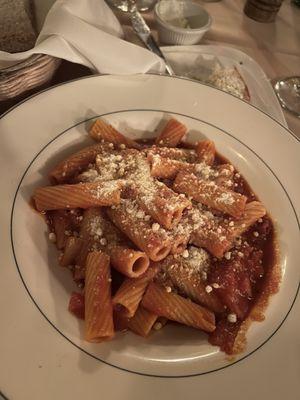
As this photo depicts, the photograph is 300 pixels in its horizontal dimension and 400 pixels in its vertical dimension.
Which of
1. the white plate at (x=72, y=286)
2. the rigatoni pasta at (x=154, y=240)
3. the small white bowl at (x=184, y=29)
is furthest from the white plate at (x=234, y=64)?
the rigatoni pasta at (x=154, y=240)

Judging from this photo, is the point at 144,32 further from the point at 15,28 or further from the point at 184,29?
the point at 15,28

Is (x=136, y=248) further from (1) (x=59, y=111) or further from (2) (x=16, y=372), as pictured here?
(1) (x=59, y=111)

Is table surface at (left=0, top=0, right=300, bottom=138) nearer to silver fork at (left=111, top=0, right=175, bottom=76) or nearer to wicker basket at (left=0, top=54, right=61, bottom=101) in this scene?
silver fork at (left=111, top=0, right=175, bottom=76)

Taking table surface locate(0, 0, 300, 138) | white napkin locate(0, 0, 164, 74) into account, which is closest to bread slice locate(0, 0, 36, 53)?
white napkin locate(0, 0, 164, 74)

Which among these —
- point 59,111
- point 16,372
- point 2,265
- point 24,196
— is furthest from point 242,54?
point 16,372

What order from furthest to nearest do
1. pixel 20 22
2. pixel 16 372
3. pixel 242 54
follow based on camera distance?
pixel 242 54 < pixel 20 22 < pixel 16 372

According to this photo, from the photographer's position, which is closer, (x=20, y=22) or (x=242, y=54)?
(x=20, y=22)
